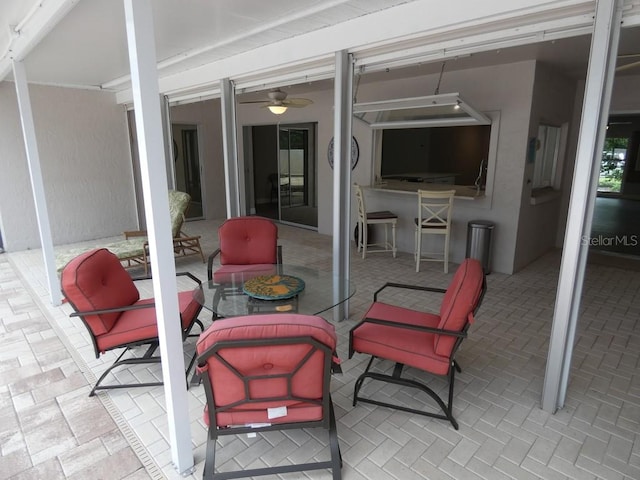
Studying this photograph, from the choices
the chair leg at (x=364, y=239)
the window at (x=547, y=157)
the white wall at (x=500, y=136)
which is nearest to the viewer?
the white wall at (x=500, y=136)

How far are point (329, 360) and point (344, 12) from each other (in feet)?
8.60

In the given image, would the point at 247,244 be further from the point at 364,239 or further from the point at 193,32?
the point at 364,239

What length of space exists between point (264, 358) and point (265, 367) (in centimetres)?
6

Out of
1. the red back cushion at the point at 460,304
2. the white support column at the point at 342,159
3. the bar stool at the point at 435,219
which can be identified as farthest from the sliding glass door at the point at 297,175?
the red back cushion at the point at 460,304

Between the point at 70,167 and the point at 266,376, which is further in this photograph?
the point at 70,167

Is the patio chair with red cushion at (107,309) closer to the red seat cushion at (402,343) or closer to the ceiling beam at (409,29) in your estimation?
the red seat cushion at (402,343)

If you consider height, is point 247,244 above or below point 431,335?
above

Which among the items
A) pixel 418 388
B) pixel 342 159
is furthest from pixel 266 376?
pixel 342 159

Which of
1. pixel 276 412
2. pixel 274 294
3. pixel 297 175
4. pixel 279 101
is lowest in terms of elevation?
pixel 276 412

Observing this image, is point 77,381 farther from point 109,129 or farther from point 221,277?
point 109,129

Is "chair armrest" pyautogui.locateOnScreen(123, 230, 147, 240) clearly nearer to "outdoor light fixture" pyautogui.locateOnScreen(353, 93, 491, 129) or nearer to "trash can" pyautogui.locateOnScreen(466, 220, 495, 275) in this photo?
"outdoor light fixture" pyautogui.locateOnScreen(353, 93, 491, 129)

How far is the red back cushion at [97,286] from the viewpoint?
97.0 inches

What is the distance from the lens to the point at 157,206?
168 centimetres

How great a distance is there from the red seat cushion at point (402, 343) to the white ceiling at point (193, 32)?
198 centimetres
